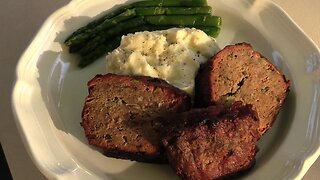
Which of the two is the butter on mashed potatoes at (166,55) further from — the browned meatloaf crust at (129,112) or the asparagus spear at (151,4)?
the asparagus spear at (151,4)

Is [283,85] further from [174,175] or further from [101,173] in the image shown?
[101,173]

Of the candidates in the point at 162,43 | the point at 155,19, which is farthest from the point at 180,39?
the point at 155,19

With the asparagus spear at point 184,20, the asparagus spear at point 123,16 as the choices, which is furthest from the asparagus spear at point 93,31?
the asparagus spear at point 184,20

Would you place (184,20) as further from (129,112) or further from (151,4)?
(129,112)

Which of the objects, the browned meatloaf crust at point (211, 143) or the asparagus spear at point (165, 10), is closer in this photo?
the browned meatloaf crust at point (211, 143)

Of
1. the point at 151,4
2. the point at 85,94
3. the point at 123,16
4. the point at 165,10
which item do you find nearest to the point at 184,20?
the point at 165,10

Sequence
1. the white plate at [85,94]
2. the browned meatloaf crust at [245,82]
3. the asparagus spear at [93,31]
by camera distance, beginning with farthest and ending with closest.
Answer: the asparagus spear at [93,31], the browned meatloaf crust at [245,82], the white plate at [85,94]

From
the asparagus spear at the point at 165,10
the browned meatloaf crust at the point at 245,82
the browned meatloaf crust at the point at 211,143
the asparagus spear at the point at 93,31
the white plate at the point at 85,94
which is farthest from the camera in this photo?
the asparagus spear at the point at 165,10
